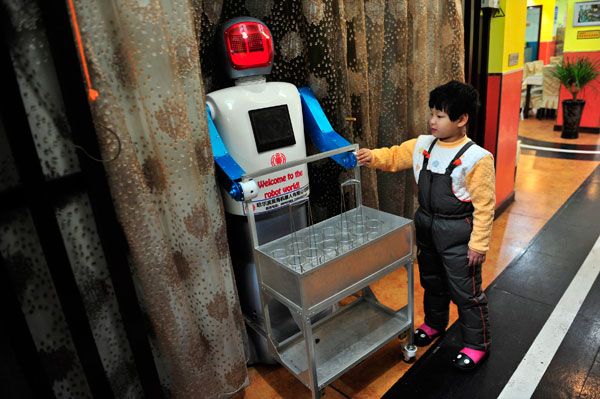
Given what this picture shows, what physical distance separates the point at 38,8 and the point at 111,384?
4.36ft

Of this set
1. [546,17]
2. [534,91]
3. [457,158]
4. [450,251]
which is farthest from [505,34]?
[546,17]

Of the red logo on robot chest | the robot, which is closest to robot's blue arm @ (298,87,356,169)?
the robot

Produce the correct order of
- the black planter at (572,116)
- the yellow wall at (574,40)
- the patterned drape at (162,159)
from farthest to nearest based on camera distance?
the yellow wall at (574,40) < the black planter at (572,116) < the patterned drape at (162,159)

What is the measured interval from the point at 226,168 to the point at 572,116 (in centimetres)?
574

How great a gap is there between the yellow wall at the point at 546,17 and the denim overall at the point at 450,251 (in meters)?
10.6

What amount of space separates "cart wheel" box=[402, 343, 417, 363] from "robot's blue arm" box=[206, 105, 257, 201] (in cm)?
114

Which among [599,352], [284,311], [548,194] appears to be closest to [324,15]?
[284,311]

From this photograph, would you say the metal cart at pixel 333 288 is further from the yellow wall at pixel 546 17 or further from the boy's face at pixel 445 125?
the yellow wall at pixel 546 17

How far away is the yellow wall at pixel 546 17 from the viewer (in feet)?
32.9

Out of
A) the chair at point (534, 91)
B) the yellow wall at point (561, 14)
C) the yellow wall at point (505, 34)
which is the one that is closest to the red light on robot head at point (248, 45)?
the yellow wall at point (505, 34)

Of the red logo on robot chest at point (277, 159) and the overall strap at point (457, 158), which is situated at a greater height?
the red logo on robot chest at point (277, 159)

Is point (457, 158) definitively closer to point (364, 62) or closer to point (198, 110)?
point (364, 62)

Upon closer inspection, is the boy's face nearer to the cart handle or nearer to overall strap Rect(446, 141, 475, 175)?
overall strap Rect(446, 141, 475, 175)

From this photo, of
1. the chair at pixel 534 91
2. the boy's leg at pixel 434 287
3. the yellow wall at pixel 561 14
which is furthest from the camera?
the yellow wall at pixel 561 14
